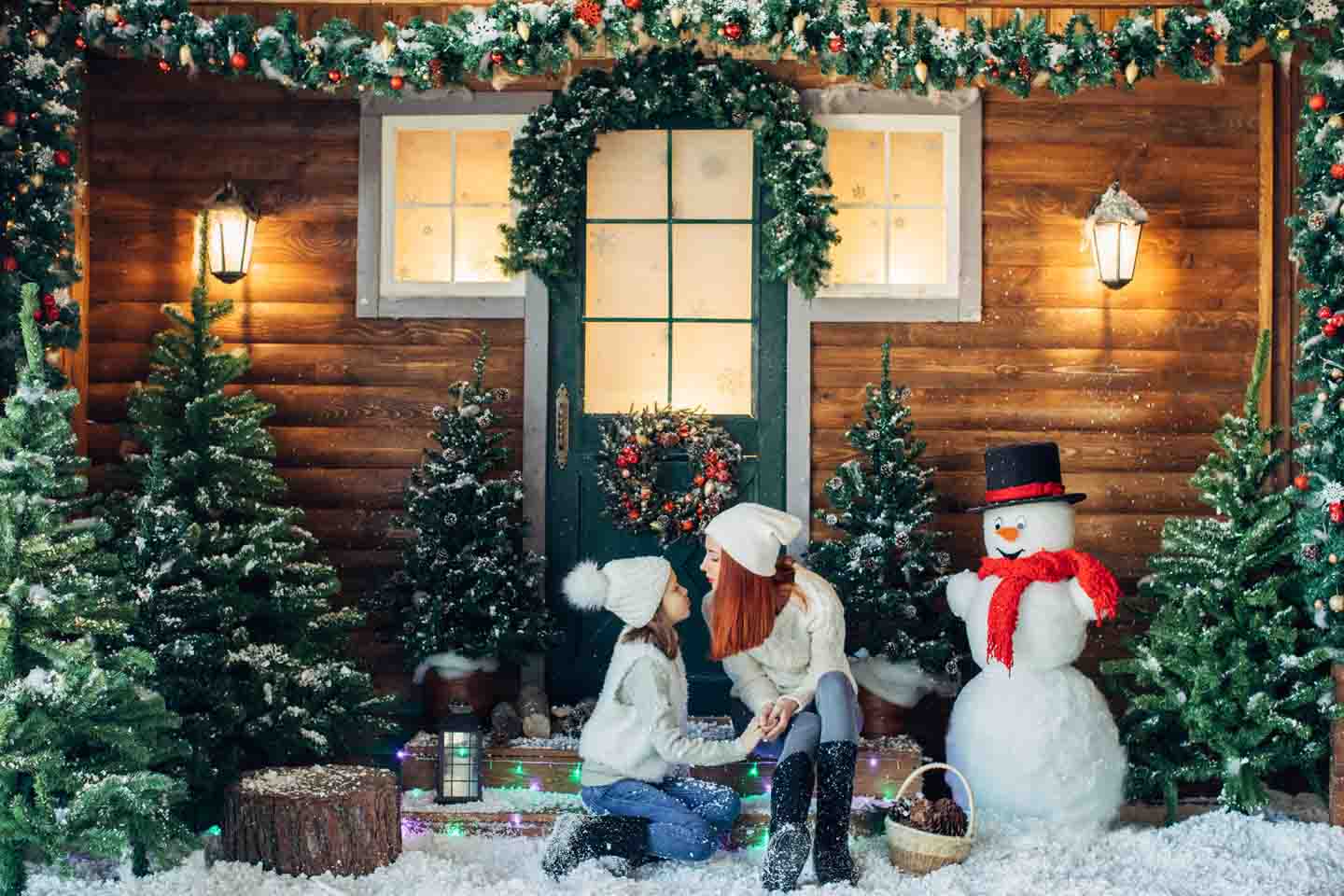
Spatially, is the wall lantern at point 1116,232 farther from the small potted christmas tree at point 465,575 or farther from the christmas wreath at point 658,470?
the small potted christmas tree at point 465,575

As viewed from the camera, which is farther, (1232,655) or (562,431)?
(562,431)

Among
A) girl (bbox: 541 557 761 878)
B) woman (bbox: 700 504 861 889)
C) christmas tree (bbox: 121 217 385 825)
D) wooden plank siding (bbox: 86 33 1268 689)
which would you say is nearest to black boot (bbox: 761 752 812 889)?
woman (bbox: 700 504 861 889)

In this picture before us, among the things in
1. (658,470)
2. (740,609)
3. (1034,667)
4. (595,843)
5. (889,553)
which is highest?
(658,470)

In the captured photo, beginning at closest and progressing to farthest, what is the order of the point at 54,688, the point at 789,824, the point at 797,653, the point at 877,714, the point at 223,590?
the point at 54,688 → the point at 789,824 → the point at 797,653 → the point at 223,590 → the point at 877,714

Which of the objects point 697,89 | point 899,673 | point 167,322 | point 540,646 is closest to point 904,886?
point 899,673

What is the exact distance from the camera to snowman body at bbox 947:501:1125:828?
535cm

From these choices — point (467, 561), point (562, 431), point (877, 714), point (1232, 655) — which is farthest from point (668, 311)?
point (1232, 655)

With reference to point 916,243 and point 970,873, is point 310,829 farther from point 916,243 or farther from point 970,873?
point 916,243

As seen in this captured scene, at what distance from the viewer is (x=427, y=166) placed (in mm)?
6887

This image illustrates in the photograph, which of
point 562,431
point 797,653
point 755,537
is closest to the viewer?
point 755,537

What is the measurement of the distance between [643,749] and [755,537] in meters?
0.85

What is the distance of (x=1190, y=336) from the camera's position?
6.80 m

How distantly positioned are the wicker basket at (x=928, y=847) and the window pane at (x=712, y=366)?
246cm

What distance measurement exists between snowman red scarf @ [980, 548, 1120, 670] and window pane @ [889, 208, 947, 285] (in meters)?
1.84
